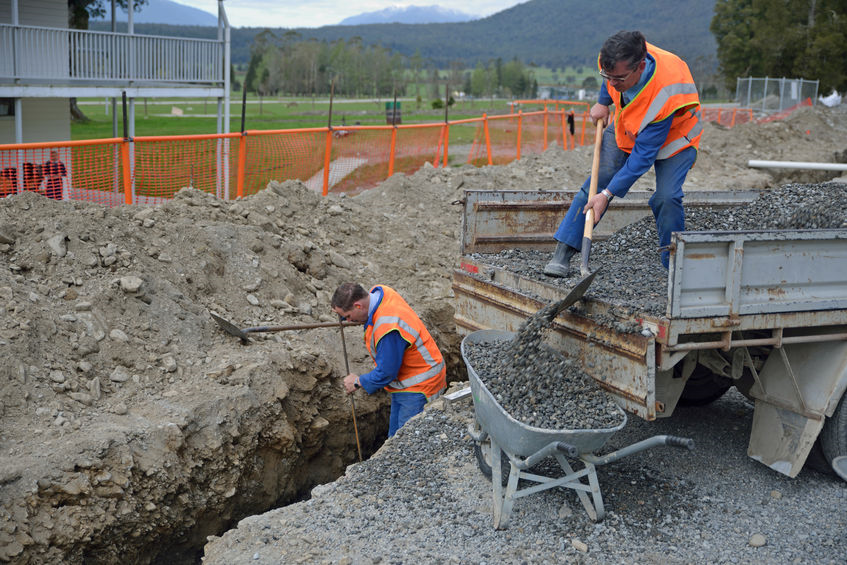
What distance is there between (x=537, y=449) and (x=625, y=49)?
2.48m

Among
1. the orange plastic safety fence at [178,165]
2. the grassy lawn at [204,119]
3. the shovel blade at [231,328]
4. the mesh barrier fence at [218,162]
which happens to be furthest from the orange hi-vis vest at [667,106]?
the grassy lawn at [204,119]

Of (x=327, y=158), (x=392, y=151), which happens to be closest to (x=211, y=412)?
(x=327, y=158)

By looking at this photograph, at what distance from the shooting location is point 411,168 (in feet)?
46.9

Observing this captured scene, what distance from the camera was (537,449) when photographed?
4.21m

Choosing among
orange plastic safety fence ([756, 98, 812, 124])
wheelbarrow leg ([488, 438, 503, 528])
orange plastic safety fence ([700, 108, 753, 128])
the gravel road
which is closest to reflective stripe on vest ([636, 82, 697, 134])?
the gravel road

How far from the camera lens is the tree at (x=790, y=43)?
3903cm

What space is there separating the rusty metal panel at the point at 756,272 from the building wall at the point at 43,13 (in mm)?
16795

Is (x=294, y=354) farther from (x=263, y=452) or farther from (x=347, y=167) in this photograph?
(x=347, y=167)

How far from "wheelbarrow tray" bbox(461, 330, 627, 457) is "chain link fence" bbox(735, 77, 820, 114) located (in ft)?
107

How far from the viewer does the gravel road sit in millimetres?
4262

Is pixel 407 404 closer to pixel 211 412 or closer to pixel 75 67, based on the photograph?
pixel 211 412

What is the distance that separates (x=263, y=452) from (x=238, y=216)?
3316 millimetres

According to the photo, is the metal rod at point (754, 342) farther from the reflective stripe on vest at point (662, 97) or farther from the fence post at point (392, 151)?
the fence post at point (392, 151)

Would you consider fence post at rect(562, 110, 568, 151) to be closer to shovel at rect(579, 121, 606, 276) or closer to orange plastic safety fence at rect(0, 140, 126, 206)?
orange plastic safety fence at rect(0, 140, 126, 206)
